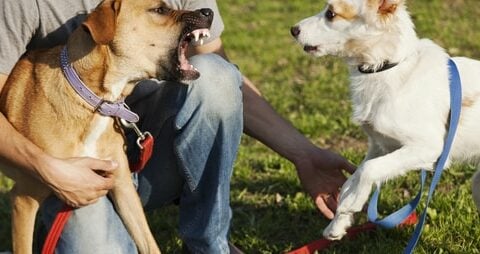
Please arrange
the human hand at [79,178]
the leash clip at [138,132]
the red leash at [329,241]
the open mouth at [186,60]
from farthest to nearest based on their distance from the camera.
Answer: the red leash at [329,241]
the leash clip at [138,132]
the open mouth at [186,60]
the human hand at [79,178]

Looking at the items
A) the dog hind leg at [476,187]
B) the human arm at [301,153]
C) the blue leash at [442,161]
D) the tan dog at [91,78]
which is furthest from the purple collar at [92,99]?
the dog hind leg at [476,187]

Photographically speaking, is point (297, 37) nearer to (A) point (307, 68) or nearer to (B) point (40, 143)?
(B) point (40, 143)

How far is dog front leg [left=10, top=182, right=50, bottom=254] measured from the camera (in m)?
3.43

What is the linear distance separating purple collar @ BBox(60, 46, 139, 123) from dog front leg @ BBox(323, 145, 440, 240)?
40.2 inches

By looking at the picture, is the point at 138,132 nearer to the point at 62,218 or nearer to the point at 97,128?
the point at 97,128

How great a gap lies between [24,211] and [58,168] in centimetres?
29

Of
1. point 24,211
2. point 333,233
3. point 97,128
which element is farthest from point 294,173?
point 24,211

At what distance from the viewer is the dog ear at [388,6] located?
144 inches

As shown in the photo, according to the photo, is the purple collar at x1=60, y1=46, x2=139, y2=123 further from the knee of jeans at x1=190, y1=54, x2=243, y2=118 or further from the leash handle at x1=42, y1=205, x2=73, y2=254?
the leash handle at x1=42, y1=205, x2=73, y2=254

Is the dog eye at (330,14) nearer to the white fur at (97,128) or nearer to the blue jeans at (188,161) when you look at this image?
the blue jeans at (188,161)

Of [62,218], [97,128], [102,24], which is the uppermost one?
[102,24]

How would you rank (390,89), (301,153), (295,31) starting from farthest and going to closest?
(301,153) < (295,31) < (390,89)

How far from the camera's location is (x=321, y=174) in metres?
4.00

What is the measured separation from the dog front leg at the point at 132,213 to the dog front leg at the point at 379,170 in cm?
92
